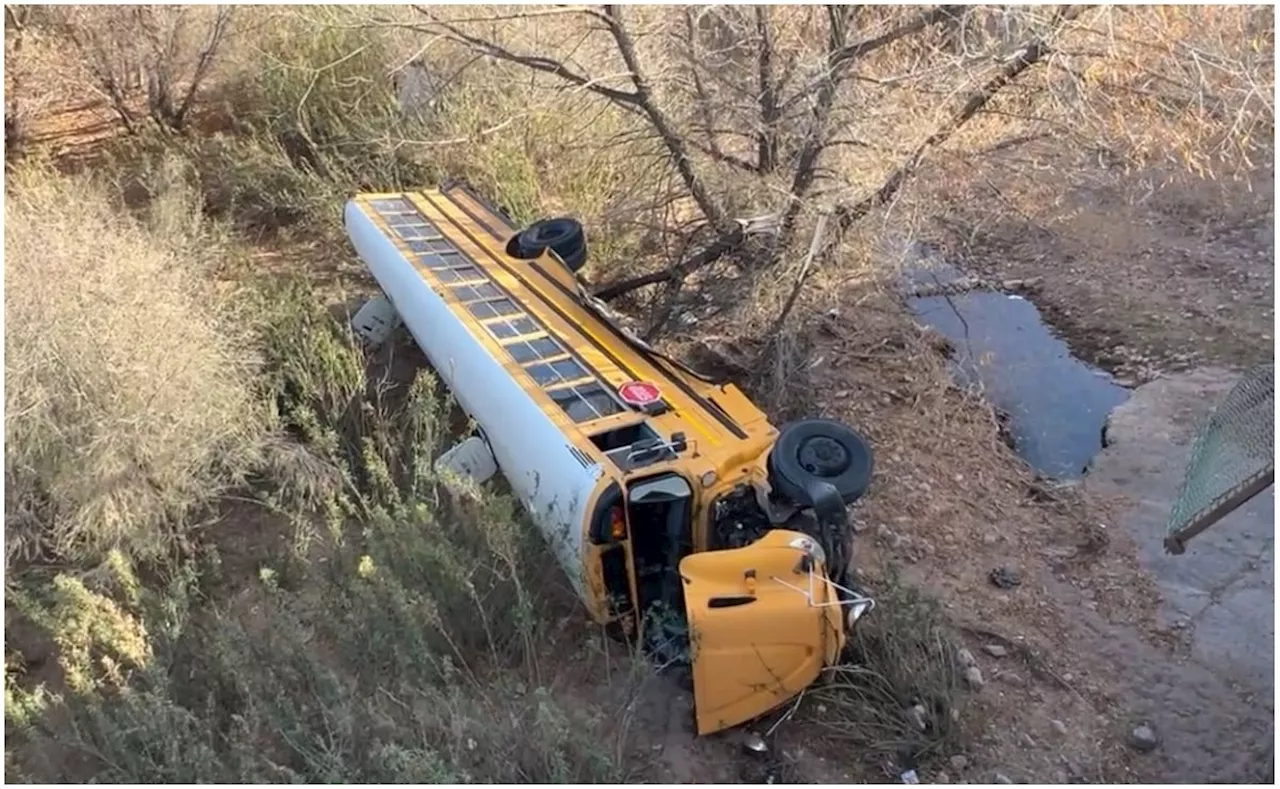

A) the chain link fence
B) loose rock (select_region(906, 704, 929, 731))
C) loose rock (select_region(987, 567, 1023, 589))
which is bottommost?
loose rock (select_region(987, 567, 1023, 589))

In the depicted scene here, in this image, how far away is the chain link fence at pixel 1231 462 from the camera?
303 cm

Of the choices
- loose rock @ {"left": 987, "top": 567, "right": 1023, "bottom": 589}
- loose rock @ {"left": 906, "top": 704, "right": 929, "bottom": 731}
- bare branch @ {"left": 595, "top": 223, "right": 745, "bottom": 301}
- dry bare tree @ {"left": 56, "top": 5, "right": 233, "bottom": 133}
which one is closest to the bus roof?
bare branch @ {"left": 595, "top": 223, "right": 745, "bottom": 301}

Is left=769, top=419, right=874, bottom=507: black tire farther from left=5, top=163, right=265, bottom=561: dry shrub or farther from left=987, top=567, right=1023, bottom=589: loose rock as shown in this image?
left=5, top=163, right=265, bottom=561: dry shrub

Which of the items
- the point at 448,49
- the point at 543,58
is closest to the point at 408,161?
the point at 448,49

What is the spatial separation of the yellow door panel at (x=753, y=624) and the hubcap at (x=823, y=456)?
9.7 inches

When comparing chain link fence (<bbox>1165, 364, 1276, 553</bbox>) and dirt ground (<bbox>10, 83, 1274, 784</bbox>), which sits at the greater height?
chain link fence (<bbox>1165, 364, 1276, 553</bbox>)

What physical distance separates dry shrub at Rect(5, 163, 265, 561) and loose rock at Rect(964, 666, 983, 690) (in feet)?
10.4

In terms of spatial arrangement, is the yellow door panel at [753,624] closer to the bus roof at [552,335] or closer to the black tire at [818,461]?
the black tire at [818,461]

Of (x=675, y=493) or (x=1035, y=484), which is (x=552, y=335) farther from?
(x=1035, y=484)

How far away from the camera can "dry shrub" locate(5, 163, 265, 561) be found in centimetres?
439

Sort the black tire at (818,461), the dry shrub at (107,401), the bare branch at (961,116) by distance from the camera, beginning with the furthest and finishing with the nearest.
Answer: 1. the bare branch at (961,116)
2. the dry shrub at (107,401)
3. the black tire at (818,461)

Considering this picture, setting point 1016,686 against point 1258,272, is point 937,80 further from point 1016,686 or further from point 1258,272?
point 1258,272

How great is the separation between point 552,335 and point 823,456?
152cm

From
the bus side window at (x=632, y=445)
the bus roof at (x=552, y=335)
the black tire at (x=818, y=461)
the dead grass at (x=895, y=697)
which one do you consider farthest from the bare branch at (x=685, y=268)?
the dead grass at (x=895, y=697)
